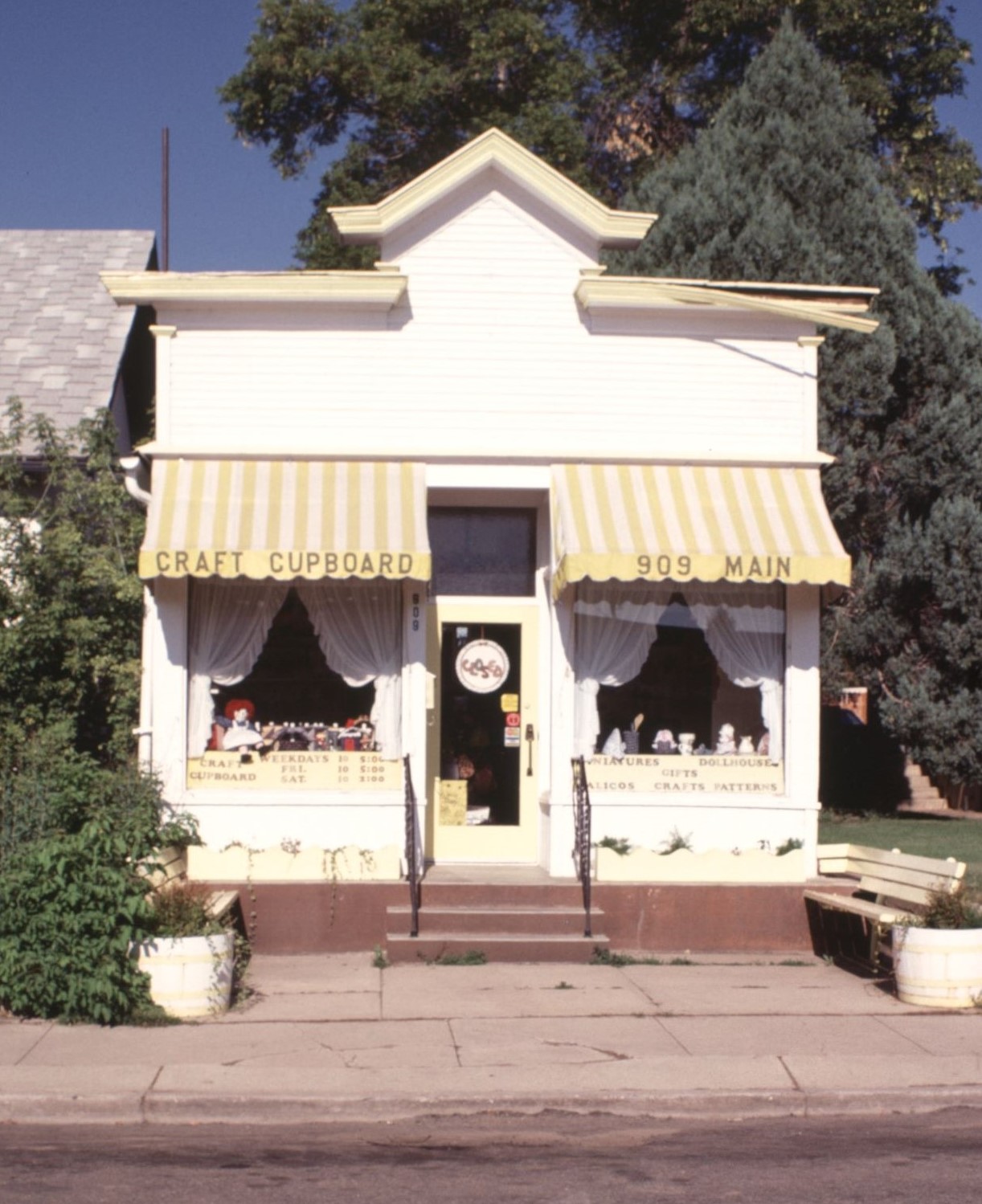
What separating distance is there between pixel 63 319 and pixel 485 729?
28.0 ft

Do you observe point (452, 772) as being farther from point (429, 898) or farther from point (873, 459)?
point (873, 459)

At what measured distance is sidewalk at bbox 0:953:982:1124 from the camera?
7.95m

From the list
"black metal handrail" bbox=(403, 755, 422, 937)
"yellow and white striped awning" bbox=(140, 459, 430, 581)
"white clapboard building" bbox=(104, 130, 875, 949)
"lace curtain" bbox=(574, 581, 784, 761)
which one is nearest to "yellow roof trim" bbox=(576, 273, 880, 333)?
"white clapboard building" bbox=(104, 130, 875, 949)

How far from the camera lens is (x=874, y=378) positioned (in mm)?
19062

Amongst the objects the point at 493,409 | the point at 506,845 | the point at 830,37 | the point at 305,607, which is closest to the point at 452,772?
the point at 506,845

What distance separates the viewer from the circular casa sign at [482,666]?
43.6 feet

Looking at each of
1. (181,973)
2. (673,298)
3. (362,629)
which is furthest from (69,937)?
(673,298)

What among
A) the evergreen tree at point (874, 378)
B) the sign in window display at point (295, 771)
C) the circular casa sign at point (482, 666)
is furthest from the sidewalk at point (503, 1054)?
the evergreen tree at point (874, 378)

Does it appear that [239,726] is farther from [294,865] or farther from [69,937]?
[69,937]

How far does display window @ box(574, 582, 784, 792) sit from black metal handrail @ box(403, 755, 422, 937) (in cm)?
169

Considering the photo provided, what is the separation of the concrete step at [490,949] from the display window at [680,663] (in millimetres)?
1926

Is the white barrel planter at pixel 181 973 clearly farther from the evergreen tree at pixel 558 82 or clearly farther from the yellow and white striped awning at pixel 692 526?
the evergreen tree at pixel 558 82

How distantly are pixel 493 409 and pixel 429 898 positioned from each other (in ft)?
13.3

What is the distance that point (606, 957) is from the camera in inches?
→ 456
